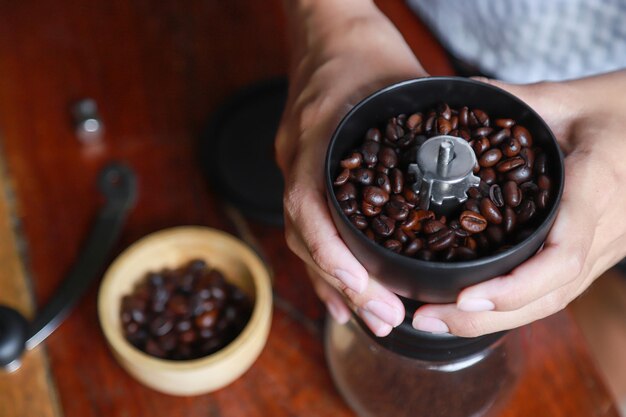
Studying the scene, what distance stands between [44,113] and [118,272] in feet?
1.20

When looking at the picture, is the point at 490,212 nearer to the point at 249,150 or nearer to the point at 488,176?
the point at 488,176

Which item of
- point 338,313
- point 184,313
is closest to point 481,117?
point 338,313

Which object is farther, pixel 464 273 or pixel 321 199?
pixel 321 199

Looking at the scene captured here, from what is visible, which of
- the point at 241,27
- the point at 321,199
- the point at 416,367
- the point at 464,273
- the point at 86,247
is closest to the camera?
the point at 464,273

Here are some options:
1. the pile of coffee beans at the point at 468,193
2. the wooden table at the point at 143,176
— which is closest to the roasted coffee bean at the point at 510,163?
the pile of coffee beans at the point at 468,193

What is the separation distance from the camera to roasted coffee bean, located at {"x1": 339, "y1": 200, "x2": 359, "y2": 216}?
0.59 m

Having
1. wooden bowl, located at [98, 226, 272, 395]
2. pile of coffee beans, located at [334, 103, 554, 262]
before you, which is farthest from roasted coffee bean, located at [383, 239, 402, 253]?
wooden bowl, located at [98, 226, 272, 395]

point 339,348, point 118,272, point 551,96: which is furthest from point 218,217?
point 551,96

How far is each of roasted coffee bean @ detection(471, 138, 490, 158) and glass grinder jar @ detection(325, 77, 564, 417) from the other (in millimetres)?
28

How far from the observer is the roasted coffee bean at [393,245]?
57 centimetres

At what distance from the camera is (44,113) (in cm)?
116

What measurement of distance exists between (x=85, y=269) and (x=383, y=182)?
21.5 inches

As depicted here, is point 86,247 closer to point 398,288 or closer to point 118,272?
point 118,272

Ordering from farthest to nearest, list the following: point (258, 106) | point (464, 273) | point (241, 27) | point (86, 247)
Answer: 1. point (241, 27)
2. point (258, 106)
3. point (86, 247)
4. point (464, 273)
